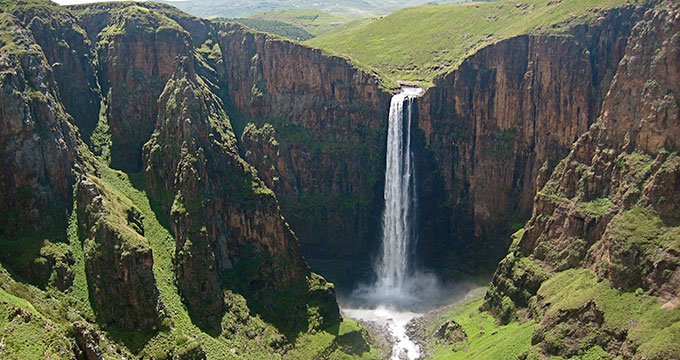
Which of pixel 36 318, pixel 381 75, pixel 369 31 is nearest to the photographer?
pixel 36 318

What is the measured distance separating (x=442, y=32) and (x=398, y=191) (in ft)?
134

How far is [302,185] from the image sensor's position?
96562 mm

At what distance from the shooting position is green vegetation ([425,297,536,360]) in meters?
58.6

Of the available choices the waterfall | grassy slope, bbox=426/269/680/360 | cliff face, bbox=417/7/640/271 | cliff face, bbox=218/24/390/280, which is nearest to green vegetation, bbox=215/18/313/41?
cliff face, bbox=218/24/390/280

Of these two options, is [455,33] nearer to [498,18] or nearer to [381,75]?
[498,18]

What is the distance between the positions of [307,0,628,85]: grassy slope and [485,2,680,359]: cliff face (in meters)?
21.2

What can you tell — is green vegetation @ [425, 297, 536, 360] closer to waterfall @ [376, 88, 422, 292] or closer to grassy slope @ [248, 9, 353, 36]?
waterfall @ [376, 88, 422, 292]

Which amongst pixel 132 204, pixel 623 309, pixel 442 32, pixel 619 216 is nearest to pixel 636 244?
pixel 619 216

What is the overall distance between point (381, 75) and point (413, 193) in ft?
63.4

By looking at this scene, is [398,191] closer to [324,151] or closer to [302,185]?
[324,151]

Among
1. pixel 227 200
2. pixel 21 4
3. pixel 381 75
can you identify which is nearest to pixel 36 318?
pixel 227 200

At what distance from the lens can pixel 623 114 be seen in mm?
61656

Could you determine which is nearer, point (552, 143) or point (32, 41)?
point (32, 41)

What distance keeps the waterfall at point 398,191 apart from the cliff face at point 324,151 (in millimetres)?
3178
